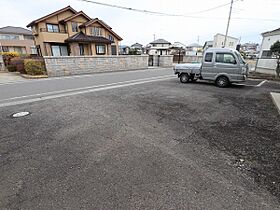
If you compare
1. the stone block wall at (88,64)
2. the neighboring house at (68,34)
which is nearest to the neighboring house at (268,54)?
the stone block wall at (88,64)

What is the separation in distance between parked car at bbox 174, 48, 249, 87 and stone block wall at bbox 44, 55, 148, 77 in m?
9.41

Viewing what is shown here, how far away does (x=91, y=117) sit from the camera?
4566 mm

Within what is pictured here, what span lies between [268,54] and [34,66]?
21272 millimetres

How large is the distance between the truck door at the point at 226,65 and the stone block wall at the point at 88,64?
10.8 m

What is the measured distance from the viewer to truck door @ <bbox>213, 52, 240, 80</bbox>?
8.24 m

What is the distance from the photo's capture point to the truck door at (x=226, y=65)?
824 centimetres

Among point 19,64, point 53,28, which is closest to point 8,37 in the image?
point 53,28

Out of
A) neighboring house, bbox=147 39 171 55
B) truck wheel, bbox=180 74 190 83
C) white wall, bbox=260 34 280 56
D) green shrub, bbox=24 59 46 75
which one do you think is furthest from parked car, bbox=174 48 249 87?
neighboring house, bbox=147 39 171 55

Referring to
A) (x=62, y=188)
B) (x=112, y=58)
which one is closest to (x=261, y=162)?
(x=62, y=188)

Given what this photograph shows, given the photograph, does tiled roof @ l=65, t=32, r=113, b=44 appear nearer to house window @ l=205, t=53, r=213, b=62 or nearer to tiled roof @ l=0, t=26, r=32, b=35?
house window @ l=205, t=53, r=213, b=62

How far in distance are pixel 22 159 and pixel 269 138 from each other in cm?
482

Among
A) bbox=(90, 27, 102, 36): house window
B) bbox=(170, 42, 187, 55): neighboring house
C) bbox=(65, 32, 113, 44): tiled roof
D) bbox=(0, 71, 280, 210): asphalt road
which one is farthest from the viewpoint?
bbox=(170, 42, 187, 55): neighboring house

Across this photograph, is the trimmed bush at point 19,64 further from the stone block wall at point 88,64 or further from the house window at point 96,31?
the house window at point 96,31

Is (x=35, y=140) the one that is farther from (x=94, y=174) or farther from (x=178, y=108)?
(x=178, y=108)
